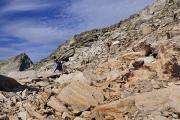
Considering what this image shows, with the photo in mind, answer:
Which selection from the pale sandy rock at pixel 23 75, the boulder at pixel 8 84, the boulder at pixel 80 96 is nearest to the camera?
the boulder at pixel 80 96

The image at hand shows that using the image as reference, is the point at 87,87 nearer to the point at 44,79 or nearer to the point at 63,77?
the point at 63,77

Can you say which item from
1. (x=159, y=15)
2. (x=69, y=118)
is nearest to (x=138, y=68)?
(x=69, y=118)

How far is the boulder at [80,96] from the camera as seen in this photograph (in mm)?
20797

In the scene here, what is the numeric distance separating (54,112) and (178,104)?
7085 mm

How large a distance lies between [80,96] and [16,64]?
4217 centimetres

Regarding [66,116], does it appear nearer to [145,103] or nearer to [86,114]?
[86,114]

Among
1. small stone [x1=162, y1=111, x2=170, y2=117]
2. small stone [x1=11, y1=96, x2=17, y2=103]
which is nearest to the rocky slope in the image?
small stone [x1=11, y1=96, x2=17, y2=103]

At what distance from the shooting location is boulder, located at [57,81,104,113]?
20.8 meters

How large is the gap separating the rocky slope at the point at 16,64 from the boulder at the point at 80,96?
3829 cm

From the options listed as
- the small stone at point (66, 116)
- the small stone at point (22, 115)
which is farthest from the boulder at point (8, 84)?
the small stone at point (66, 116)

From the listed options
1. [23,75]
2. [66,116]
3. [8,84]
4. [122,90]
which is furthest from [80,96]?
[23,75]

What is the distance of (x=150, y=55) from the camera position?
78.7ft

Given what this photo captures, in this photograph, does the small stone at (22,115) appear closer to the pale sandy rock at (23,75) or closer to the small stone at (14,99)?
the small stone at (14,99)

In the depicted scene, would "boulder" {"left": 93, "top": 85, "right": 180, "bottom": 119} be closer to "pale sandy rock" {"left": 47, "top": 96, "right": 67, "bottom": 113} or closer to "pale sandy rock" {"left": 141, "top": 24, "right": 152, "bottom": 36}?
"pale sandy rock" {"left": 47, "top": 96, "right": 67, "bottom": 113}
